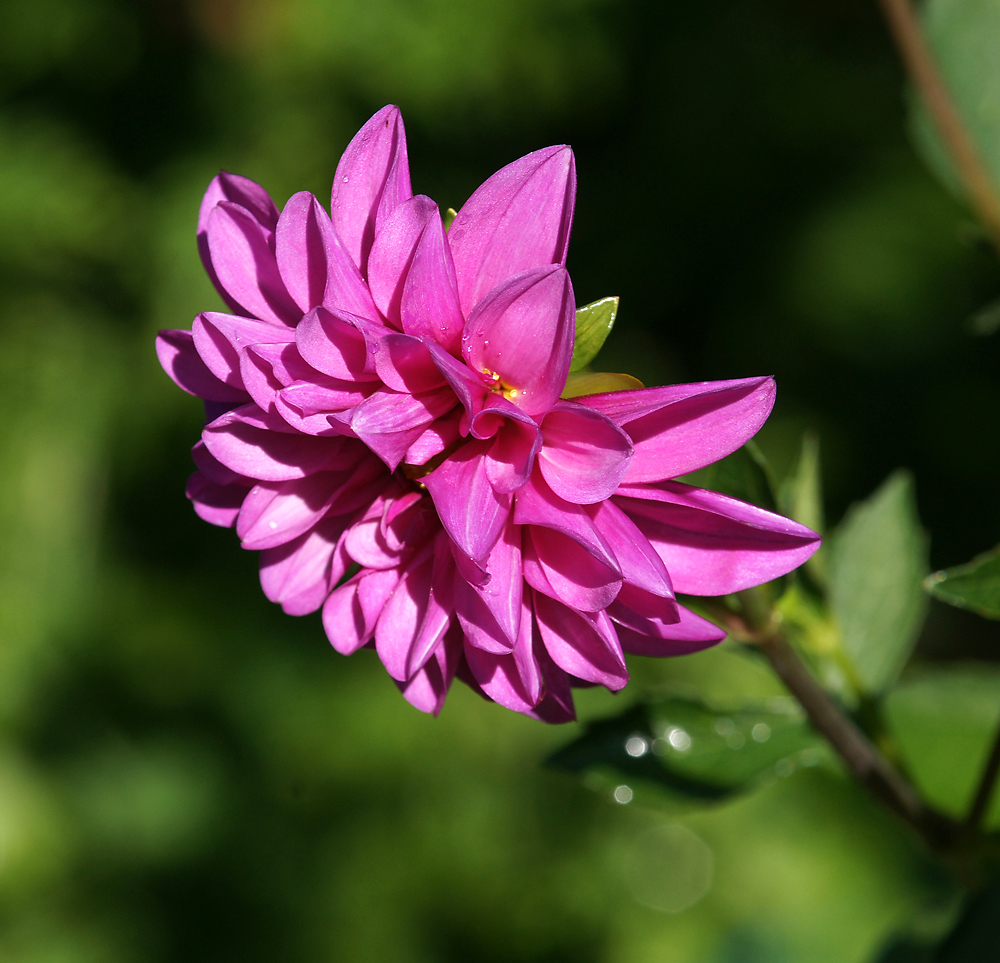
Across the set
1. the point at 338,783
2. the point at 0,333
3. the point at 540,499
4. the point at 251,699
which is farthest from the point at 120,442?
the point at 540,499

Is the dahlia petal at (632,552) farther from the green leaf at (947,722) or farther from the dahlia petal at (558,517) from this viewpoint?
the green leaf at (947,722)

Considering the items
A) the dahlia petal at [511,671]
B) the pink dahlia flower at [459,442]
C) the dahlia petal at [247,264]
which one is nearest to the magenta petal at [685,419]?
the pink dahlia flower at [459,442]

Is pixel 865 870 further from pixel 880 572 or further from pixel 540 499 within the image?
pixel 540 499

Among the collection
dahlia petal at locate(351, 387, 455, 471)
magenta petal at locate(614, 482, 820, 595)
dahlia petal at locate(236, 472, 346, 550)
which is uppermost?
dahlia petal at locate(351, 387, 455, 471)

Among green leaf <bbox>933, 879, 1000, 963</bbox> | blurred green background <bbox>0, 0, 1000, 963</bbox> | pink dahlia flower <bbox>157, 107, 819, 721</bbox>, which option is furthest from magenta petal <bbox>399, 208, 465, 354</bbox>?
blurred green background <bbox>0, 0, 1000, 963</bbox>

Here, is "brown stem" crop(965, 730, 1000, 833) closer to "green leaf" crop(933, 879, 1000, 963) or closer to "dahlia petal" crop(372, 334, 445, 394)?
"green leaf" crop(933, 879, 1000, 963)
